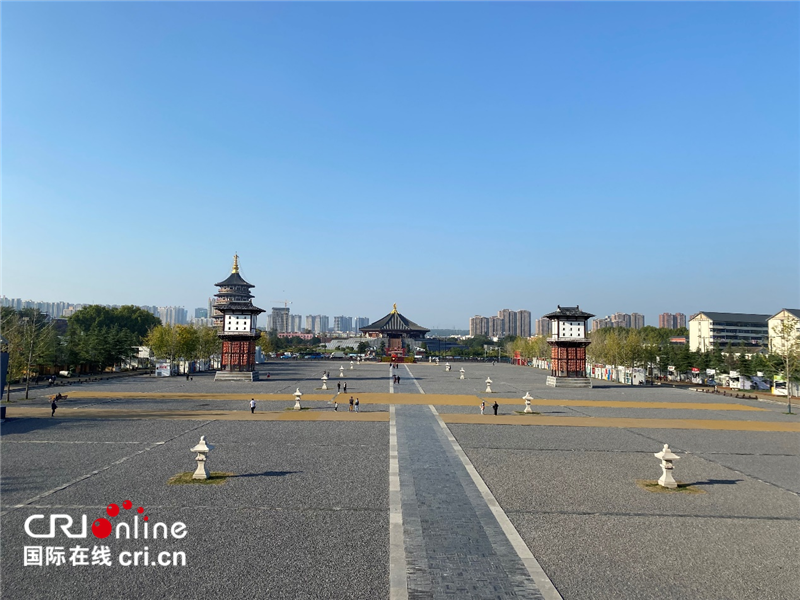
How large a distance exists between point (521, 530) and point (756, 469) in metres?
13.2

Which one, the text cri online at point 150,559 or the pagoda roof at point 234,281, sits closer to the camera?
the text cri online at point 150,559

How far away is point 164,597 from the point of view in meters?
9.58

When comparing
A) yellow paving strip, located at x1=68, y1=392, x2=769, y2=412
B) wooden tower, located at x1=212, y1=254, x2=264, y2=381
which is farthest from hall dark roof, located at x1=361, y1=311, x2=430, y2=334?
yellow paving strip, located at x1=68, y1=392, x2=769, y2=412

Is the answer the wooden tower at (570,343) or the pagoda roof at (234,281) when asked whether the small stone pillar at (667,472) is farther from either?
the pagoda roof at (234,281)

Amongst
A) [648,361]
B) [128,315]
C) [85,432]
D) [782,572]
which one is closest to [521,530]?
[782,572]

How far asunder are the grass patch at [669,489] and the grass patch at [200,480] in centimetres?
1415

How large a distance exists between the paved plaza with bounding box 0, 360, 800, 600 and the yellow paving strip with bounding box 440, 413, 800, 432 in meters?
0.46

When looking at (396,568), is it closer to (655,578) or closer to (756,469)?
(655,578)

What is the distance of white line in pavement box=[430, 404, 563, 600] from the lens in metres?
9.97

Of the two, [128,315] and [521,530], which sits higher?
[128,315]

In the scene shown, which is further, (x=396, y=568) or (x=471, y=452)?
(x=471, y=452)

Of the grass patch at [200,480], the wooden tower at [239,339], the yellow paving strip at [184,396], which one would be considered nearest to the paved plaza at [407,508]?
the grass patch at [200,480]

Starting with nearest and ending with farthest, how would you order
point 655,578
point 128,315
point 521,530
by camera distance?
point 655,578
point 521,530
point 128,315

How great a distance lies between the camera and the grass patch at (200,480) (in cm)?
1697
